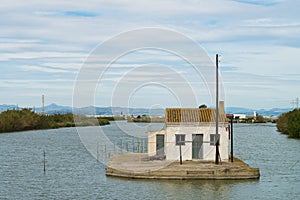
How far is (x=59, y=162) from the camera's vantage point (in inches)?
1433

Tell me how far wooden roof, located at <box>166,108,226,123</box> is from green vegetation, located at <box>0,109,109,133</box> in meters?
46.8

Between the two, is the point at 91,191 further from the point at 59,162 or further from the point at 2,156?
the point at 2,156

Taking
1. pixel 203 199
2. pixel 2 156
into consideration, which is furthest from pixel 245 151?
pixel 203 199

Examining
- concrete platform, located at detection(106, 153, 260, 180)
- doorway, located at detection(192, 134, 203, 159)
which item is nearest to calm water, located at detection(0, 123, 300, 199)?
concrete platform, located at detection(106, 153, 260, 180)

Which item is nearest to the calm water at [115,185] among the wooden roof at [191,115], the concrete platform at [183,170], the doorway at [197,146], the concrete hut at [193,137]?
the concrete platform at [183,170]

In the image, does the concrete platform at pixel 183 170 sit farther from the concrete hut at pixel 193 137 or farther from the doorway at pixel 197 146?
the concrete hut at pixel 193 137

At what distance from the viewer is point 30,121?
93.3 metres

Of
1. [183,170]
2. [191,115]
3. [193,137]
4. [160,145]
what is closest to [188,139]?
[193,137]

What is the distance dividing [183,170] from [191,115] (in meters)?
4.77

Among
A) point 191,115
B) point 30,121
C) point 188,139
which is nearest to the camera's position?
point 188,139

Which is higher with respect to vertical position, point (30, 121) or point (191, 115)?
point (30, 121)

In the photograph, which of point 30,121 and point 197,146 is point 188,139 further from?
point 30,121

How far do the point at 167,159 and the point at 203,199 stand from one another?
6.47 meters

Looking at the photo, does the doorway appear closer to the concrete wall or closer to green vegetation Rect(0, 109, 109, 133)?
the concrete wall
